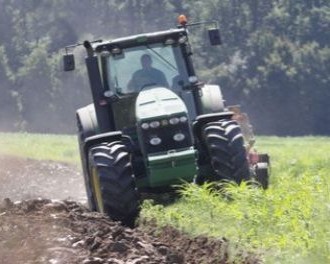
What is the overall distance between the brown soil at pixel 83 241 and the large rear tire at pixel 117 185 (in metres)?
0.22

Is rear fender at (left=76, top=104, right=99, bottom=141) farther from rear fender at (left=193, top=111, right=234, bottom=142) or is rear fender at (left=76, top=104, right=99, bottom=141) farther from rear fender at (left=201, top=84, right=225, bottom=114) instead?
rear fender at (left=193, top=111, right=234, bottom=142)

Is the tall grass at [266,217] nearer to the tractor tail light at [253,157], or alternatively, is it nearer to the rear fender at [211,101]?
the rear fender at [211,101]

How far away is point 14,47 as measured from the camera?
234 ft

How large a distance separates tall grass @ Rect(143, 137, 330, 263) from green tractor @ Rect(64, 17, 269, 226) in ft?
1.41

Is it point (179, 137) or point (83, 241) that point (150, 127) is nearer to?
point (179, 137)

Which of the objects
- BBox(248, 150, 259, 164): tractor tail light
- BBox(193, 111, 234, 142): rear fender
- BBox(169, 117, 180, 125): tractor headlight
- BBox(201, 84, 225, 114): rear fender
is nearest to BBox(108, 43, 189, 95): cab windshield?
BBox(201, 84, 225, 114): rear fender

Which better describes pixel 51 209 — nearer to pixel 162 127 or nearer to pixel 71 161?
pixel 162 127

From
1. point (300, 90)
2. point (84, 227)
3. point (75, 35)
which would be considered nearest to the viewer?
point (84, 227)

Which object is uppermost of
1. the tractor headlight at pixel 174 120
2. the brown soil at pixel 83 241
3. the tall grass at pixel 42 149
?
the tractor headlight at pixel 174 120

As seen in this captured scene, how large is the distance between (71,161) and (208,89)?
53.5 ft

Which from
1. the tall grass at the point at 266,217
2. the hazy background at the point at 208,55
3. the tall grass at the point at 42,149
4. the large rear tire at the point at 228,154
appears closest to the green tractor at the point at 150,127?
the large rear tire at the point at 228,154

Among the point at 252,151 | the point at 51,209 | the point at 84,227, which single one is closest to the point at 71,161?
the point at 252,151

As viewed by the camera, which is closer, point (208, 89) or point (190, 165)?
point (190, 165)

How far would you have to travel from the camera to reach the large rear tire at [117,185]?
11.2 meters
